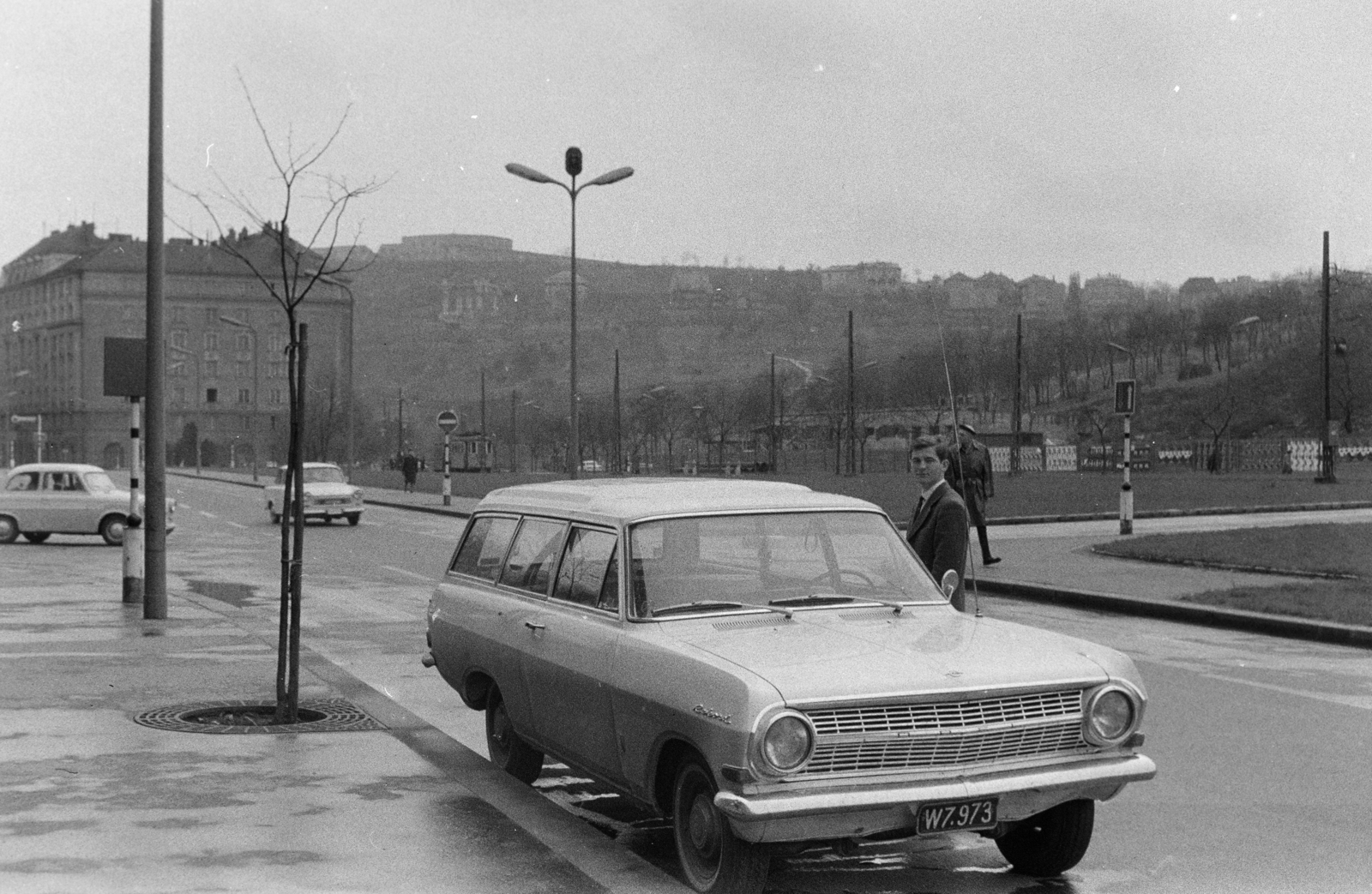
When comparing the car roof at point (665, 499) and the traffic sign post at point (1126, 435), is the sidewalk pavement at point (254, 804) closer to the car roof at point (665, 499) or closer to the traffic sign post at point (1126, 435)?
the car roof at point (665, 499)

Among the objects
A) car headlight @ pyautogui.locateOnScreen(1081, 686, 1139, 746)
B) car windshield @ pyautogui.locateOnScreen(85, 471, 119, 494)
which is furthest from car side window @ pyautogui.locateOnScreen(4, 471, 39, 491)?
car headlight @ pyautogui.locateOnScreen(1081, 686, 1139, 746)

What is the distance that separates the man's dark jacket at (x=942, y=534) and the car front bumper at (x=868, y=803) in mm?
3561

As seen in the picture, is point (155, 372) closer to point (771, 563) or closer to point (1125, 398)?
point (771, 563)

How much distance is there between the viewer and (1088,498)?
46188 mm

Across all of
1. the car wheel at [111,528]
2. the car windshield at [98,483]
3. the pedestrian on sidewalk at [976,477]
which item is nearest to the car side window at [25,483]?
the car windshield at [98,483]

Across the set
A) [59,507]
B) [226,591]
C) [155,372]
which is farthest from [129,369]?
[59,507]

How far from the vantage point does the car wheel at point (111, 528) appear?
30.5 m

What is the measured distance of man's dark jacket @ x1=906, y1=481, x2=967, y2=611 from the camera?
944 centimetres

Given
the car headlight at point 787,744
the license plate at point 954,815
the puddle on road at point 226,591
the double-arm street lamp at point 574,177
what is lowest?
the puddle on road at point 226,591

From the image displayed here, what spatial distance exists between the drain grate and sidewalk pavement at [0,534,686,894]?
50 millimetres

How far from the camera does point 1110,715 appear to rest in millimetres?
6070

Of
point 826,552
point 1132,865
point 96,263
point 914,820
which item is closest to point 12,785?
point 826,552

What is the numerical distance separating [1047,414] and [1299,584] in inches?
5652

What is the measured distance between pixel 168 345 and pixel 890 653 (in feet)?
530
